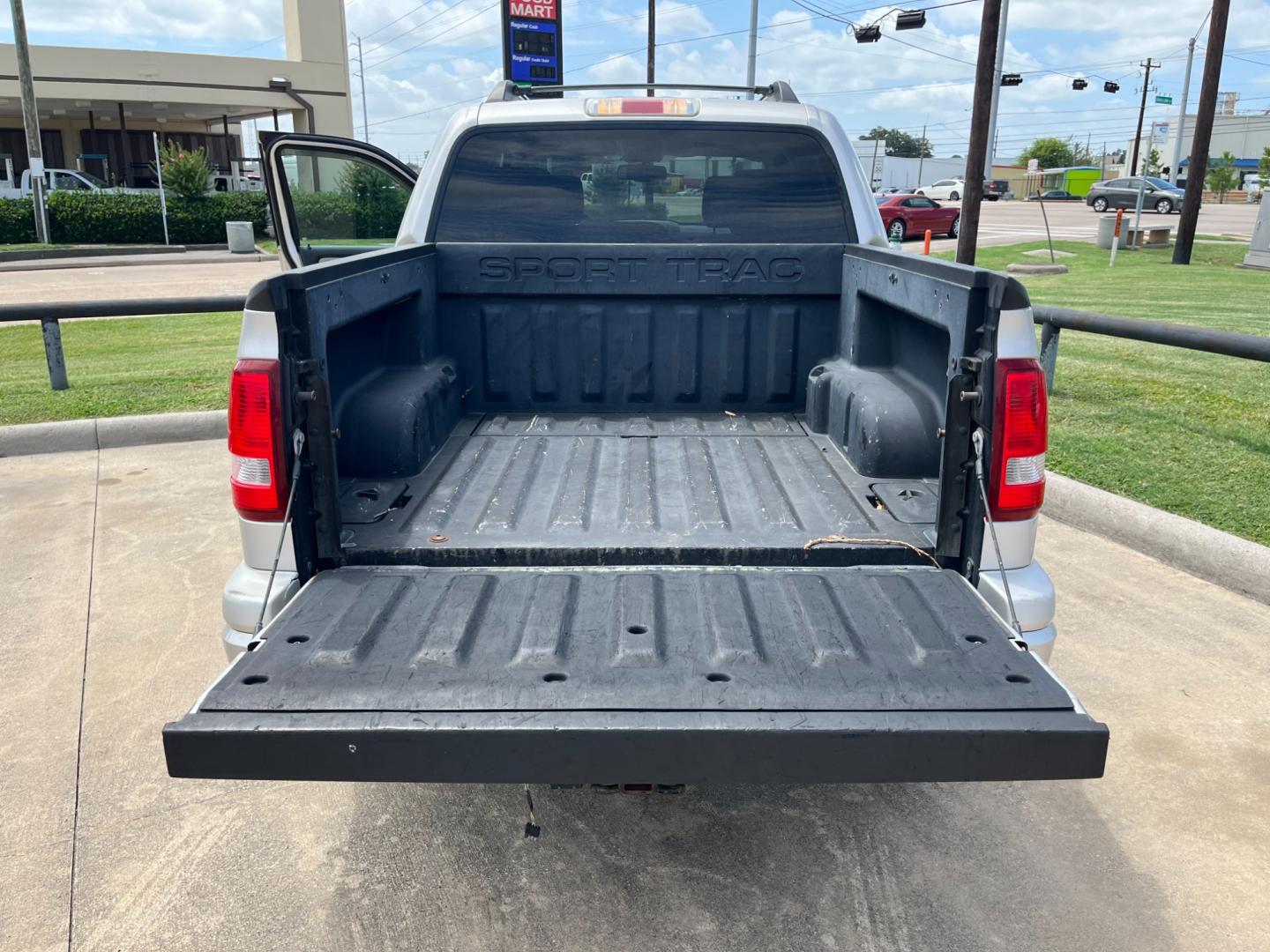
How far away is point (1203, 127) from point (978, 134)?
6.15m

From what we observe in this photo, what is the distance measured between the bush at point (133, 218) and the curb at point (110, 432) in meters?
23.7

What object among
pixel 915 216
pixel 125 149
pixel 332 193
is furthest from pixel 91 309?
pixel 125 149

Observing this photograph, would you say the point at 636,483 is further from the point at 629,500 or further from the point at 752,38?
the point at 752,38

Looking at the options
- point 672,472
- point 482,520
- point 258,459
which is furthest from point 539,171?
point 258,459

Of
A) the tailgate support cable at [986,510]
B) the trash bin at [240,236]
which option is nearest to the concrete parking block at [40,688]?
the tailgate support cable at [986,510]

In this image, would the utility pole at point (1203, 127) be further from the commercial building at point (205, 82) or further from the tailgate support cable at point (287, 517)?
the commercial building at point (205, 82)

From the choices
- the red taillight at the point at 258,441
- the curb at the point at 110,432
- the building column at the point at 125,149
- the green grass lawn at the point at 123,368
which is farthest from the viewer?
the building column at the point at 125,149

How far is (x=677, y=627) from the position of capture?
245 cm

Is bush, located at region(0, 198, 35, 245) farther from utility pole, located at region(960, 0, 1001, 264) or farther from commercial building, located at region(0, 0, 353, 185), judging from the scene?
utility pole, located at region(960, 0, 1001, 264)

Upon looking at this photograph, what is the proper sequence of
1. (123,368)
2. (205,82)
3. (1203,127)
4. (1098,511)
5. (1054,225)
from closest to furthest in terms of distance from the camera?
1. (1098,511)
2. (123,368)
3. (1203,127)
4. (205,82)
5. (1054,225)

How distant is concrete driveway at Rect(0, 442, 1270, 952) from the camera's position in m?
2.61

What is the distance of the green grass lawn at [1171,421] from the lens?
5.50 m

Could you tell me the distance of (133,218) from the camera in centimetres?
2788

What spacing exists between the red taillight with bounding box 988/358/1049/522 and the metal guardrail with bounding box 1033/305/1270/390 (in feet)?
10.5
